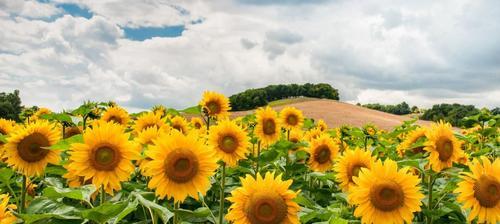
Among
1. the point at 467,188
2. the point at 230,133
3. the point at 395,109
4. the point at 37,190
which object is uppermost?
the point at 395,109

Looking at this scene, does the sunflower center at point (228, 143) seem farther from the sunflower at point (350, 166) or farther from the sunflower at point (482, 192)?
the sunflower at point (482, 192)

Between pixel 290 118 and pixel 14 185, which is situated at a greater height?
pixel 290 118

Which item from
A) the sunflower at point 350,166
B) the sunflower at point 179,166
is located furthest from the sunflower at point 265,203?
the sunflower at point 350,166

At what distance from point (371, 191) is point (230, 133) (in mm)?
1858

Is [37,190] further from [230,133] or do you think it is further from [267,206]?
[267,206]

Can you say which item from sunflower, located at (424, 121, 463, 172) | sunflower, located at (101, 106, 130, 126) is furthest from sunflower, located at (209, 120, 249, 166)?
sunflower, located at (101, 106, 130, 126)

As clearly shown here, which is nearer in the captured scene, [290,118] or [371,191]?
[371,191]

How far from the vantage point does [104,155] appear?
3.84 m

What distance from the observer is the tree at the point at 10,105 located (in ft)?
124

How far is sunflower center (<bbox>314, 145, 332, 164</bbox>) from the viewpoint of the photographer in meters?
6.65

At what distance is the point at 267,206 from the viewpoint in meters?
3.53

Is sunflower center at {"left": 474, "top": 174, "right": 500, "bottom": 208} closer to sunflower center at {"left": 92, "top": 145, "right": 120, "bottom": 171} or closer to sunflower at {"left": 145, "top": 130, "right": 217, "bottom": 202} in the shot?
sunflower at {"left": 145, "top": 130, "right": 217, "bottom": 202}

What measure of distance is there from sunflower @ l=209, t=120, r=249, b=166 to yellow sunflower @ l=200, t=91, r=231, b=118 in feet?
4.81

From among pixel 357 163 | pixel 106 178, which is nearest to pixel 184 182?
pixel 106 178
